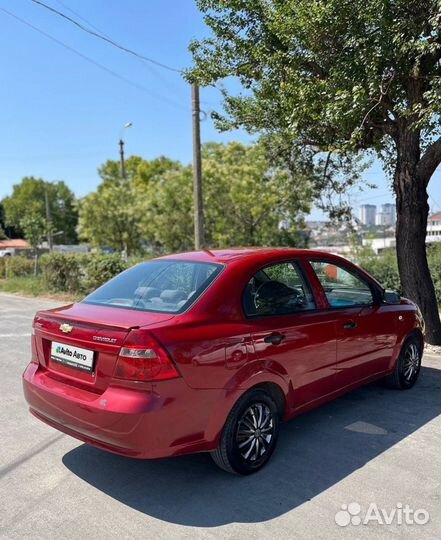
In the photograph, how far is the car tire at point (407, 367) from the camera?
5.28 metres

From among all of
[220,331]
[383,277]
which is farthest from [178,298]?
[383,277]

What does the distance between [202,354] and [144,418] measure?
0.53 meters

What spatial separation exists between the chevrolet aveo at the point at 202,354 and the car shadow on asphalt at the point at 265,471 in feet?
0.71

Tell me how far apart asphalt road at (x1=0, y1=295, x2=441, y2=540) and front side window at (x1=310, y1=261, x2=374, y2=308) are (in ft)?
3.52

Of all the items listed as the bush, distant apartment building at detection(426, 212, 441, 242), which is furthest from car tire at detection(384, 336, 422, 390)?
the bush

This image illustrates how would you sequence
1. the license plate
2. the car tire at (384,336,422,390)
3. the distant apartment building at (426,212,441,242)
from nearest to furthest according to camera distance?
the license plate → the car tire at (384,336,422,390) → the distant apartment building at (426,212,441,242)

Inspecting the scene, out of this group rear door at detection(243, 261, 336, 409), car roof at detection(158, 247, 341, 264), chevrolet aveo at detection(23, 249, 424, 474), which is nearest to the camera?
chevrolet aveo at detection(23, 249, 424, 474)

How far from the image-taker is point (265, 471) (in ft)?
11.9

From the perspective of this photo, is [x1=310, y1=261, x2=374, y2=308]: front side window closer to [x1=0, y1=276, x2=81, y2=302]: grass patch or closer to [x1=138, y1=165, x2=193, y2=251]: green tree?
[x1=0, y1=276, x2=81, y2=302]: grass patch

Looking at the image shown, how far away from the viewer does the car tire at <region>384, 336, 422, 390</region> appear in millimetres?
5277

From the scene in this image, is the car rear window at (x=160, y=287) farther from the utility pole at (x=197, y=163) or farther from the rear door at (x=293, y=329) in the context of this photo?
the utility pole at (x=197, y=163)

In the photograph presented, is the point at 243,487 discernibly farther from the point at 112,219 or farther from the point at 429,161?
the point at 112,219

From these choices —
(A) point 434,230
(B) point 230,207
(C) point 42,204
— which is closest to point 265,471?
(A) point 434,230

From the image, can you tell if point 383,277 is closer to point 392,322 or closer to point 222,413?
point 392,322
